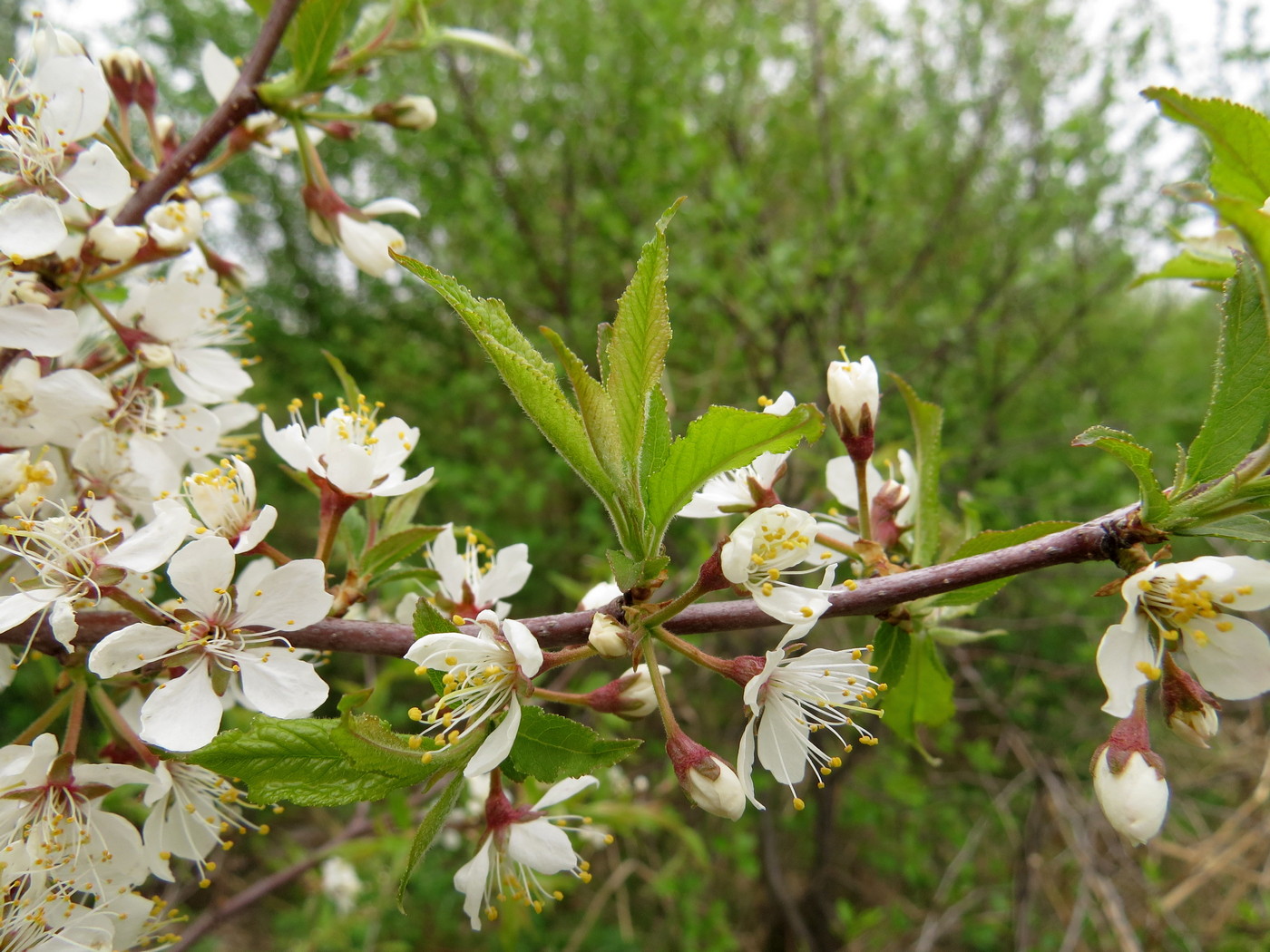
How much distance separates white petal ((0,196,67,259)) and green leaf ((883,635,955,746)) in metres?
1.17

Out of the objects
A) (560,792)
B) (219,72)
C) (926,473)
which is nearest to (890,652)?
(926,473)

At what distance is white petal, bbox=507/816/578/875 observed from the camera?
3.09ft

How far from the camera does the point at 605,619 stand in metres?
0.78

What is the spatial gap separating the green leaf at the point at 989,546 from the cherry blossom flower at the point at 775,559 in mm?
188

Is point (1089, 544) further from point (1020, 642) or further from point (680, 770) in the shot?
point (1020, 642)

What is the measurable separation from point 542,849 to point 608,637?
1.17ft

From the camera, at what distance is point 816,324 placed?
4.12 meters

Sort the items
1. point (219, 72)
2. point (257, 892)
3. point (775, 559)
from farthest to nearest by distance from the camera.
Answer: point (257, 892) → point (219, 72) → point (775, 559)

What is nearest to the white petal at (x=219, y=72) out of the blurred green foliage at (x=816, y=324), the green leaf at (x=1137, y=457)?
the green leaf at (x=1137, y=457)

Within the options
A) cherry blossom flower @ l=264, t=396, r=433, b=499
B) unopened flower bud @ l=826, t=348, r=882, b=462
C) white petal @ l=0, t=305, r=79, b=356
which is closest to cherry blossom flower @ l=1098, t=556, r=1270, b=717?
unopened flower bud @ l=826, t=348, r=882, b=462

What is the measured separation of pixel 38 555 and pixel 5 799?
0.27 metres

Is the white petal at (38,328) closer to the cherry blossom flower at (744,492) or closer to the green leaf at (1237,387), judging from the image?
the cherry blossom flower at (744,492)

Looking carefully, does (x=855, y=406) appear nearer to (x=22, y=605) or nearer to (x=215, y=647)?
(x=215, y=647)

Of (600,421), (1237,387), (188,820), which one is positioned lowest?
(188,820)
